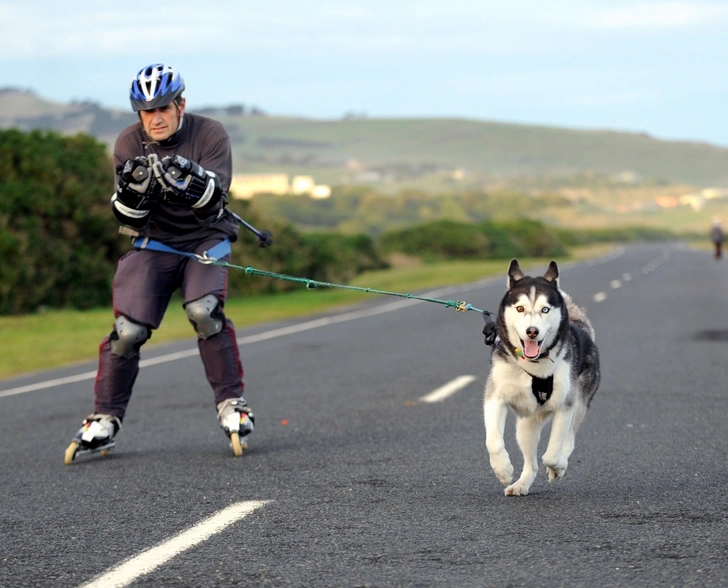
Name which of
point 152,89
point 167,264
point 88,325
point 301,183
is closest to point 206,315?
point 167,264

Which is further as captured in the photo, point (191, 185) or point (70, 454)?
point (70, 454)

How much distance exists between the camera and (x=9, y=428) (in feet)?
32.3

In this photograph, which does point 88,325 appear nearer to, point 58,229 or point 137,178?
point 58,229

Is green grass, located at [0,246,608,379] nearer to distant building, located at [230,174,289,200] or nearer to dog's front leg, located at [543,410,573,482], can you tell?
dog's front leg, located at [543,410,573,482]

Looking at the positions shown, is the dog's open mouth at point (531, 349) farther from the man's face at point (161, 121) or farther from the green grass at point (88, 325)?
the green grass at point (88, 325)

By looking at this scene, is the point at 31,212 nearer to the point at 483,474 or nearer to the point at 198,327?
the point at 198,327

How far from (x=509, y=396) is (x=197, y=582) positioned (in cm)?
208

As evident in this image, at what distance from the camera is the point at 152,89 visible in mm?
7395

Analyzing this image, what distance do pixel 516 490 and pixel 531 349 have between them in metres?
0.76

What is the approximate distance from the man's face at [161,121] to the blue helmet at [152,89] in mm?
71

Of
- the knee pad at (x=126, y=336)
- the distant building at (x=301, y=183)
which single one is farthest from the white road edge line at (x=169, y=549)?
the distant building at (x=301, y=183)

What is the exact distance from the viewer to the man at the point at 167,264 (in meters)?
7.46

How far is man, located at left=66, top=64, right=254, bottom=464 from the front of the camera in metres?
7.46

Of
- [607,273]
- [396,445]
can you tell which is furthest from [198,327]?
[607,273]
